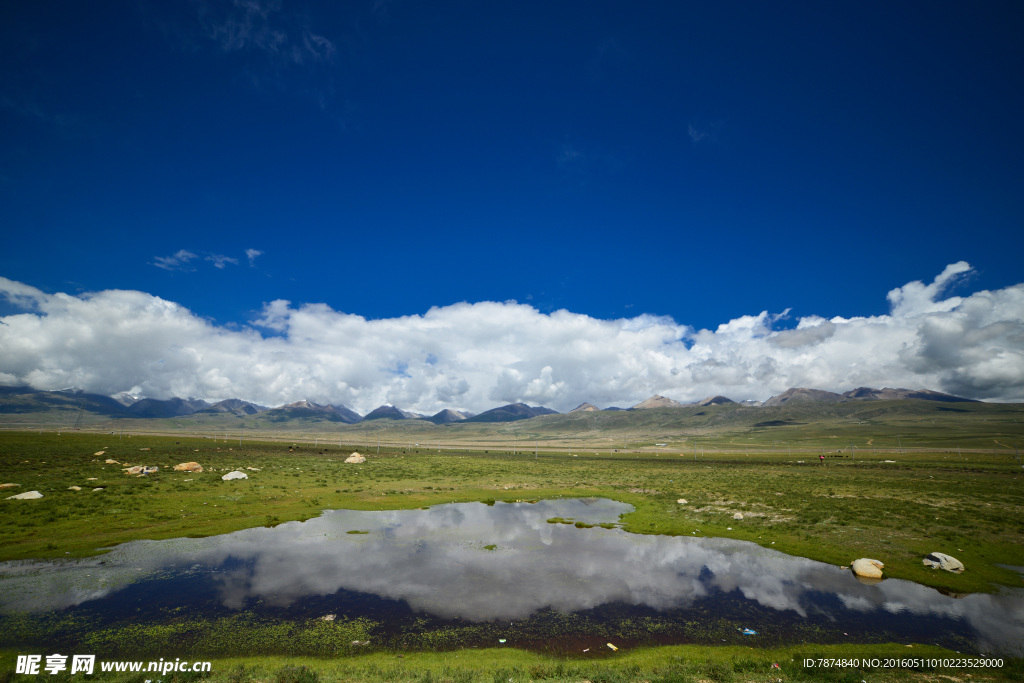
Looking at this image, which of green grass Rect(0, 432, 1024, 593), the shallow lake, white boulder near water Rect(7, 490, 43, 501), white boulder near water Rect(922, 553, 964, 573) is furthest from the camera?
white boulder near water Rect(7, 490, 43, 501)

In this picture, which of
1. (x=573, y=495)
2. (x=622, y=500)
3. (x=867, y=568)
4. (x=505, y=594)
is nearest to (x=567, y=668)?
(x=505, y=594)

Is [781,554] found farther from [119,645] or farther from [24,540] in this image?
[24,540]

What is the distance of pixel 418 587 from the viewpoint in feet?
64.0

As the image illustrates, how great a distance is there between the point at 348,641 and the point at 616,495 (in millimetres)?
40044

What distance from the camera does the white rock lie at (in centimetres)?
2138

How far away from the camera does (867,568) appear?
2173cm

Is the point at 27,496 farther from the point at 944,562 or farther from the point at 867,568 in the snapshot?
the point at 944,562

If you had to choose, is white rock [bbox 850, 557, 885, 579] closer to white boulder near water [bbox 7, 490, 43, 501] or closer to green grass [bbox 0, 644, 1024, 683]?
green grass [bbox 0, 644, 1024, 683]

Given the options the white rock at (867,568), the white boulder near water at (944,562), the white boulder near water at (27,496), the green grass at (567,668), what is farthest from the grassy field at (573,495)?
the white boulder near water at (27,496)

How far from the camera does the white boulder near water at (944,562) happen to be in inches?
838

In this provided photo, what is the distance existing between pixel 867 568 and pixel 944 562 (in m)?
4.01

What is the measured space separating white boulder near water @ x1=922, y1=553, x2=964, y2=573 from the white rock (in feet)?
7.91

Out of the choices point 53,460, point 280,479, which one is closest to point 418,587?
point 280,479

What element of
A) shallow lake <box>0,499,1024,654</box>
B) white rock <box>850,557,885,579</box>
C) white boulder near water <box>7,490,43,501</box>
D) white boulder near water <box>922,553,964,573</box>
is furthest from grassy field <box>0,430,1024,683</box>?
shallow lake <box>0,499,1024,654</box>
